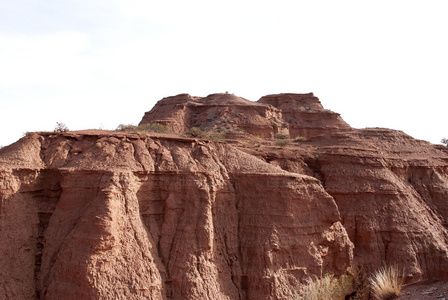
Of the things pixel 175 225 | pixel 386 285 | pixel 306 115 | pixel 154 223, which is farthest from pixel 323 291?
pixel 306 115

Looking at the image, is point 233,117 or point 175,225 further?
point 233,117

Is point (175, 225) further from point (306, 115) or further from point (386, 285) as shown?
point (306, 115)

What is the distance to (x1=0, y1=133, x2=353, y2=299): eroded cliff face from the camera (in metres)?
11.6

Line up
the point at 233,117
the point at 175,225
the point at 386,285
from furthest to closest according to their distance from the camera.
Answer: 1. the point at 233,117
2. the point at 386,285
3. the point at 175,225

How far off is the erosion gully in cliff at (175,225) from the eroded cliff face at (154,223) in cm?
4

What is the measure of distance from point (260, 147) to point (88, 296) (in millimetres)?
12064

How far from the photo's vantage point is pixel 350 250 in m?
15.7

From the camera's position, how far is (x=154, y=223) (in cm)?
1329

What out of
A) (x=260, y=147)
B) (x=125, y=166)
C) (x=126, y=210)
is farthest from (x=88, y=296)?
(x=260, y=147)

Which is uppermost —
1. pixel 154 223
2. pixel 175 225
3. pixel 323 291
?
pixel 154 223

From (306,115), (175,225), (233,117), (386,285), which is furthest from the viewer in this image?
(306,115)

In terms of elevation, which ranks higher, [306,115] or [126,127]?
[306,115]

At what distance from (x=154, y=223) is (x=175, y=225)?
2.28ft

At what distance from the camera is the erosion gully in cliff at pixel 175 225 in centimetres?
1170
